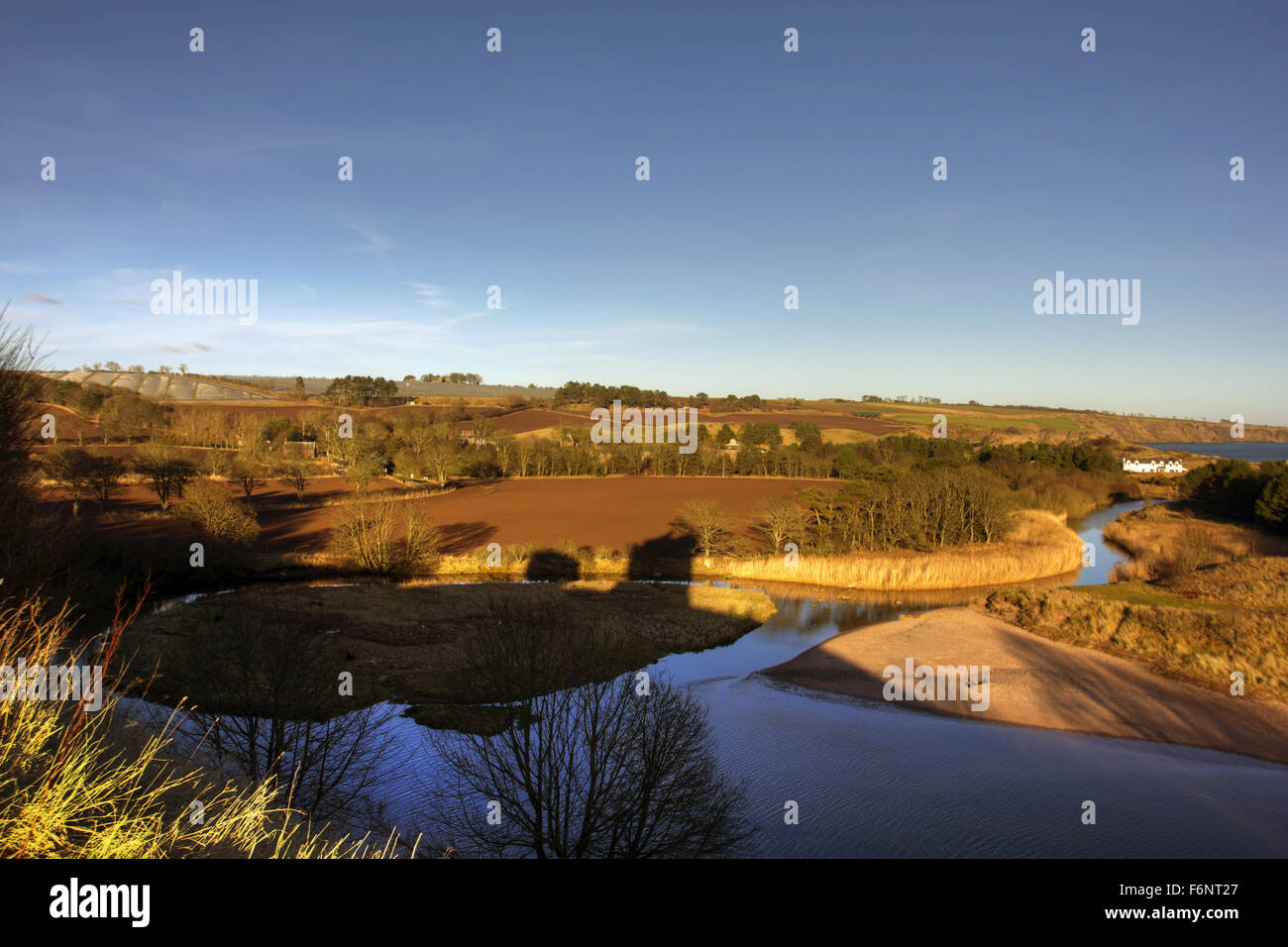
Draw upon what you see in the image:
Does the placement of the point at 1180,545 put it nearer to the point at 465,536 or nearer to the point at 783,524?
the point at 783,524

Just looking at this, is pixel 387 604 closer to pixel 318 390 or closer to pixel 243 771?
pixel 243 771

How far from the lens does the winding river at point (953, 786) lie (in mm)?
14359

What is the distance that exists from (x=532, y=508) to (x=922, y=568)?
105 feet

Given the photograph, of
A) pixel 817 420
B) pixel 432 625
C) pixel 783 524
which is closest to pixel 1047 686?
pixel 783 524

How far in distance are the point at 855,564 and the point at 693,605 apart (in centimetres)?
1236

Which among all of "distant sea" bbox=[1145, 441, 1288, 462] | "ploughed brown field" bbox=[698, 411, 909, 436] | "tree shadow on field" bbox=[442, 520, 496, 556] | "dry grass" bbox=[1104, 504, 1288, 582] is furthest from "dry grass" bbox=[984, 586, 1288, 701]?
"distant sea" bbox=[1145, 441, 1288, 462]

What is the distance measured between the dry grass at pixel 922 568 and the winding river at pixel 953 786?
710 inches

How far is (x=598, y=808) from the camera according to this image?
12000 mm

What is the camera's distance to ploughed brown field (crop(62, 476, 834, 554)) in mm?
47156

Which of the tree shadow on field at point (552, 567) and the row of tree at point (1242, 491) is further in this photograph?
the row of tree at point (1242, 491)

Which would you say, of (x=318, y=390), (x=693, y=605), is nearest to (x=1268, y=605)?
(x=693, y=605)

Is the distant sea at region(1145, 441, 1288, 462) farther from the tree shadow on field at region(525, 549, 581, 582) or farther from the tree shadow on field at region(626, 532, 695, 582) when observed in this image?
the tree shadow on field at region(525, 549, 581, 582)

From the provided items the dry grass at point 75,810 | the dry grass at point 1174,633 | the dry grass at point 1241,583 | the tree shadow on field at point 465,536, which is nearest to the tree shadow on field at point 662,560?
the tree shadow on field at point 465,536

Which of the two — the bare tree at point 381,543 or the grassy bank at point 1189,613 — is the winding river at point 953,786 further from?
the bare tree at point 381,543
